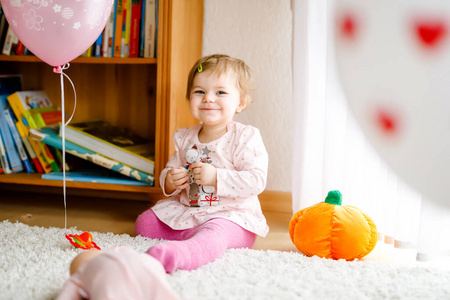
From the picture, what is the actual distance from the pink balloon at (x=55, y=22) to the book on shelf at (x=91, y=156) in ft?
1.20

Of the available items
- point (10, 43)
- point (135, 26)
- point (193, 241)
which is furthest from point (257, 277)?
point (10, 43)

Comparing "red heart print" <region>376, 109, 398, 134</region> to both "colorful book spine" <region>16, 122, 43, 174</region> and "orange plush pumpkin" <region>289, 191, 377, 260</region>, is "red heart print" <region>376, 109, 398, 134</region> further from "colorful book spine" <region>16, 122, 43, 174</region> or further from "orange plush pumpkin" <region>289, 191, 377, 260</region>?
"colorful book spine" <region>16, 122, 43, 174</region>

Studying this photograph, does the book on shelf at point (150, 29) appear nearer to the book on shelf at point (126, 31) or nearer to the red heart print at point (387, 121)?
the book on shelf at point (126, 31)

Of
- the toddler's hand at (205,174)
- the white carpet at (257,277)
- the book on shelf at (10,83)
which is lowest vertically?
the white carpet at (257,277)

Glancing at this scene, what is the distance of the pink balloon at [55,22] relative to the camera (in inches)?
44.4

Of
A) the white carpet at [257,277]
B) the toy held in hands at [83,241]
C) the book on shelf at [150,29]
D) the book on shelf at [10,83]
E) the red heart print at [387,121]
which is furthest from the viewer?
the book on shelf at [10,83]

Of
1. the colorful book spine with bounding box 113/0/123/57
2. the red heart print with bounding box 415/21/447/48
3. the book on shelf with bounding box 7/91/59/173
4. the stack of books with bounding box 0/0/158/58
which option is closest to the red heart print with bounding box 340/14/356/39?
the red heart print with bounding box 415/21/447/48

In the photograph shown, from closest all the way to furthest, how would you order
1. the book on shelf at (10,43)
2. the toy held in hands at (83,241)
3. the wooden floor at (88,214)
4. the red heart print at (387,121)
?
the toy held in hands at (83,241)
the red heart print at (387,121)
the wooden floor at (88,214)
the book on shelf at (10,43)

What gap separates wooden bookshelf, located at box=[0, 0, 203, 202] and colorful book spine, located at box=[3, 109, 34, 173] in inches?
2.3

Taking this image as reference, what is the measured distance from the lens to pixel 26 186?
6.01ft

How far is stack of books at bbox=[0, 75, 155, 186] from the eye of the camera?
1478mm

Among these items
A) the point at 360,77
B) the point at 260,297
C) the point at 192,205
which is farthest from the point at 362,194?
the point at 260,297

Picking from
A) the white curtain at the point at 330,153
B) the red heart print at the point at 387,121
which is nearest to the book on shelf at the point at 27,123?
the white curtain at the point at 330,153

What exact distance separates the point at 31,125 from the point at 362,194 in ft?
3.60
